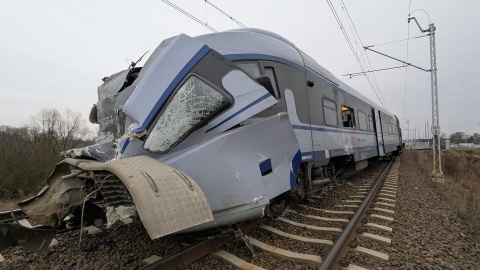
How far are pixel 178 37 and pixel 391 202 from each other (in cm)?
593

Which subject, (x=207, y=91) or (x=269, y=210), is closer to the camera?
(x=207, y=91)

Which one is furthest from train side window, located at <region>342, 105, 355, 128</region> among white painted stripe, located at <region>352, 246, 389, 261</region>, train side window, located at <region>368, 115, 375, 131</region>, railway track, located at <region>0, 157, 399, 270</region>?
white painted stripe, located at <region>352, 246, 389, 261</region>

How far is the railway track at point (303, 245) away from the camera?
3.42 meters

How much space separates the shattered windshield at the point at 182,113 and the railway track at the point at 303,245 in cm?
128

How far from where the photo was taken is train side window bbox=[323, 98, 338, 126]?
6.29 meters

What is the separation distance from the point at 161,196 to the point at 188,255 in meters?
1.34

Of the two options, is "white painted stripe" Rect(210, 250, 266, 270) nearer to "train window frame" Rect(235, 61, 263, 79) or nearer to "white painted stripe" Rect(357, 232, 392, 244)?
"white painted stripe" Rect(357, 232, 392, 244)

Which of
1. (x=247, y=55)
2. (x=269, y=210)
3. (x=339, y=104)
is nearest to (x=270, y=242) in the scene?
(x=269, y=210)

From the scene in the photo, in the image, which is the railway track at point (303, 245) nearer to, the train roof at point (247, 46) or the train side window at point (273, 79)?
the train side window at point (273, 79)

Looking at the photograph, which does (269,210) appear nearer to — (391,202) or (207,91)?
(207,91)

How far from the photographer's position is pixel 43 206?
3.66m

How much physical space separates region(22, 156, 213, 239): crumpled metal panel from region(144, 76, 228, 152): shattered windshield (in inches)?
15.3

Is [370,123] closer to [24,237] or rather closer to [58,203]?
[58,203]

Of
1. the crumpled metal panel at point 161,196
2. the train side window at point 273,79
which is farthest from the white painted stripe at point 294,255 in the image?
the train side window at point 273,79
